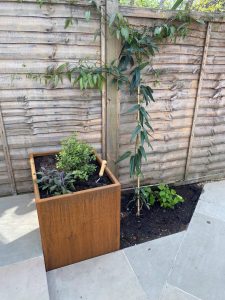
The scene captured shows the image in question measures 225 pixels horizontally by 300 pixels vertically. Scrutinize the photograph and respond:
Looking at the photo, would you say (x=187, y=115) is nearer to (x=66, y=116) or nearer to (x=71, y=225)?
A: (x=66, y=116)

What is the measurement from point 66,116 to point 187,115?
4.16 ft

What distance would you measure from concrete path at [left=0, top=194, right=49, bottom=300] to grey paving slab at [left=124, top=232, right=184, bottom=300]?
659mm

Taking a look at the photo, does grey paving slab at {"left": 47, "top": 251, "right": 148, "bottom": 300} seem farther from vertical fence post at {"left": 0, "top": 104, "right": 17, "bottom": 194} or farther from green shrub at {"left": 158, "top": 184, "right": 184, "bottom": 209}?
vertical fence post at {"left": 0, "top": 104, "right": 17, "bottom": 194}

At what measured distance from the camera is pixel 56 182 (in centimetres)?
165

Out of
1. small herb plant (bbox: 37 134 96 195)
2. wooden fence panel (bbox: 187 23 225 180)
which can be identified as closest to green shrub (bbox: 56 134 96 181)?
small herb plant (bbox: 37 134 96 195)

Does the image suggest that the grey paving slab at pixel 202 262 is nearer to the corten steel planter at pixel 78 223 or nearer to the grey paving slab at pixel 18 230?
the corten steel planter at pixel 78 223

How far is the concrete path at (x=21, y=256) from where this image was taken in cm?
150

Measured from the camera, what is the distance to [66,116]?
217 centimetres

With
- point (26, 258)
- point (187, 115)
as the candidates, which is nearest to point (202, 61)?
point (187, 115)

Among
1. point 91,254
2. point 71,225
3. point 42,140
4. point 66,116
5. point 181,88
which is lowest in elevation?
point 91,254

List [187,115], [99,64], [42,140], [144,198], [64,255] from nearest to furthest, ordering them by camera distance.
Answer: [64,255] < [99,64] < [42,140] < [144,198] < [187,115]

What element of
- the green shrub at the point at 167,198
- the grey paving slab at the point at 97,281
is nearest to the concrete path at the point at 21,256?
the grey paving slab at the point at 97,281

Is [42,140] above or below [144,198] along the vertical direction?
above

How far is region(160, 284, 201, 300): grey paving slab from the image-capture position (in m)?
1.56
